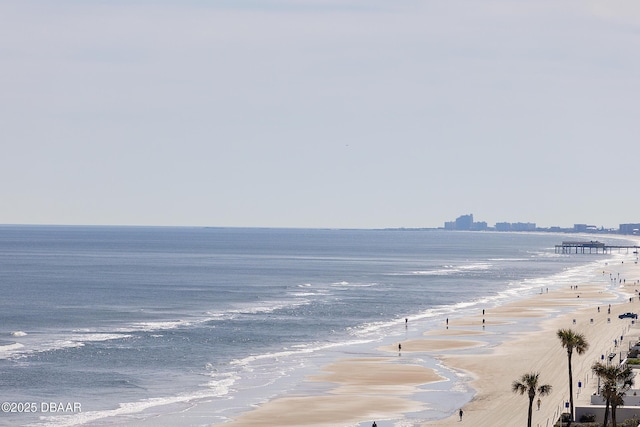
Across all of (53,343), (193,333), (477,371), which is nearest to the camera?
(477,371)

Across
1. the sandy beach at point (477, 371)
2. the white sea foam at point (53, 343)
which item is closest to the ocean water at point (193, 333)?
the white sea foam at point (53, 343)

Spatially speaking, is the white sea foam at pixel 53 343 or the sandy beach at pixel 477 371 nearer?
the sandy beach at pixel 477 371

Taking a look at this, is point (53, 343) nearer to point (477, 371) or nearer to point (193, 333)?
point (193, 333)

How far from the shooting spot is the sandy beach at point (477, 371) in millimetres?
57219

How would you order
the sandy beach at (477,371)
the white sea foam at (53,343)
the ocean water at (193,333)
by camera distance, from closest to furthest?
the sandy beach at (477,371) → the ocean water at (193,333) → the white sea foam at (53,343)

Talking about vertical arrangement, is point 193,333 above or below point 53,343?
above

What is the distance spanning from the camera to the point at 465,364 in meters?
76.4

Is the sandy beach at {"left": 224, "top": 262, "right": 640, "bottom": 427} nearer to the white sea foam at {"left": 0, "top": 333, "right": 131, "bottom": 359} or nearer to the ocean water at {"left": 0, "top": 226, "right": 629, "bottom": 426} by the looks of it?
the ocean water at {"left": 0, "top": 226, "right": 629, "bottom": 426}

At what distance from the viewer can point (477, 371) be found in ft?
240

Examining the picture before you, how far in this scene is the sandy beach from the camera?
57.2 metres

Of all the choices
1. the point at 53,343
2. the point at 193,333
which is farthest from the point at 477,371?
the point at 53,343

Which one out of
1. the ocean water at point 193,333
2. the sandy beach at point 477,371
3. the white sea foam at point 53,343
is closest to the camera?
the sandy beach at point 477,371

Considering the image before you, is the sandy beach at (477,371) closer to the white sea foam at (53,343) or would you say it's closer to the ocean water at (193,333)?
the ocean water at (193,333)

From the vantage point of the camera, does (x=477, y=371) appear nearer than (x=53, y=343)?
Yes
